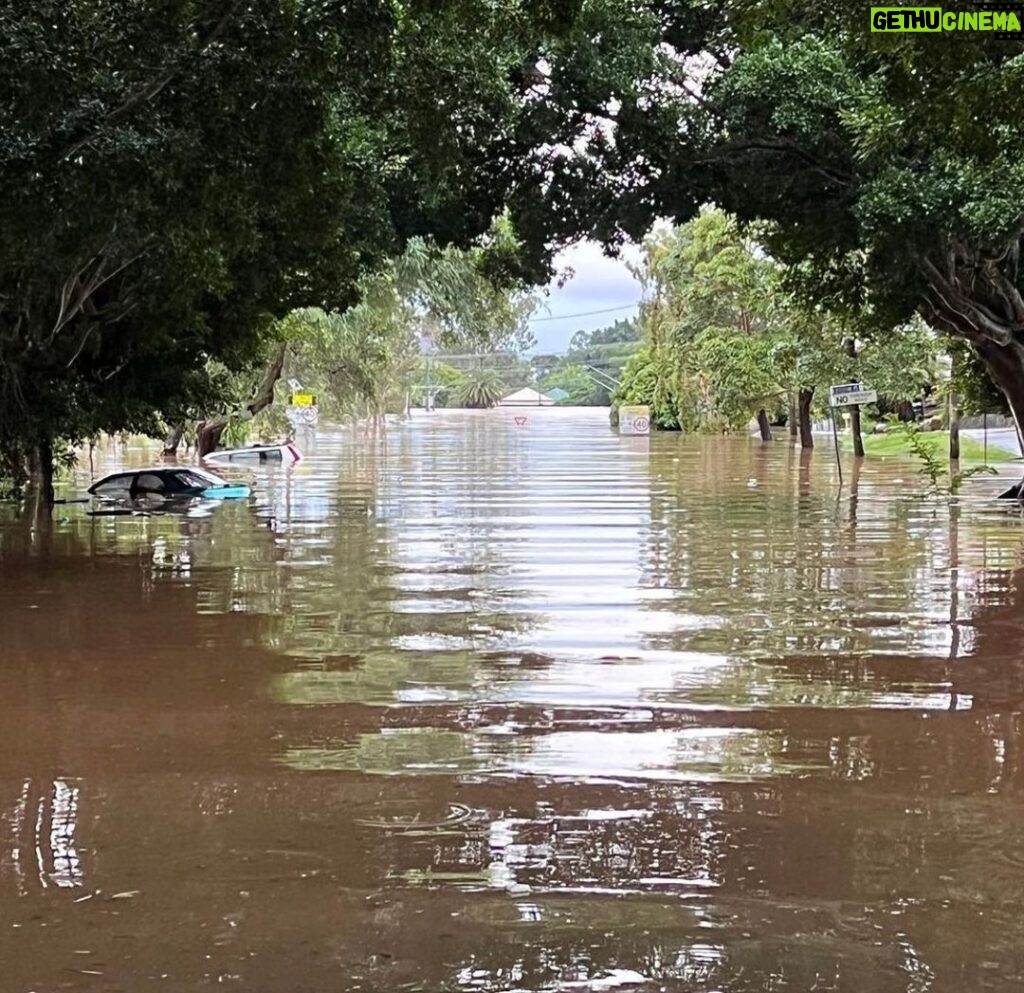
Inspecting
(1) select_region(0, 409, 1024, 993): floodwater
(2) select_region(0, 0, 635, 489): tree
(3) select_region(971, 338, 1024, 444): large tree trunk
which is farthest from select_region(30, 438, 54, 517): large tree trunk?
(3) select_region(971, 338, 1024, 444): large tree trunk

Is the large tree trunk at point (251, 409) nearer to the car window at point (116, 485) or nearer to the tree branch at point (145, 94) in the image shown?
the car window at point (116, 485)

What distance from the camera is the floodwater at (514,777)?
13.8 ft

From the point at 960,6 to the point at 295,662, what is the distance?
6.61 metres

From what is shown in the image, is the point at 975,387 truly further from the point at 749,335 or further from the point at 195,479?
the point at 749,335

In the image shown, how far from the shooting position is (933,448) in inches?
1535

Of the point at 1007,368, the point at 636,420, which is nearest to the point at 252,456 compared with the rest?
the point at 1007,368

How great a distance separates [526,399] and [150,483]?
132381 millimetres

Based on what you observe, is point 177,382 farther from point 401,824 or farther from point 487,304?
point 401,824

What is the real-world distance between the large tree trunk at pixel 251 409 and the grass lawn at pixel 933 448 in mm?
21932

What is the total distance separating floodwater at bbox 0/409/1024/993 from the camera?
4215 millimetres

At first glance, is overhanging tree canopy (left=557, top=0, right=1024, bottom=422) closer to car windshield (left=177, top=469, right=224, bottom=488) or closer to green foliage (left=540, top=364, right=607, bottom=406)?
car windshield (left=177, top=469, right=224, bottom=488)

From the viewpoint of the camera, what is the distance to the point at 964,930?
436 cm

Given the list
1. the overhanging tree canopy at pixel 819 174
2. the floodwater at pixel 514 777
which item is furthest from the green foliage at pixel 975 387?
the floodwater at pixel 514 777

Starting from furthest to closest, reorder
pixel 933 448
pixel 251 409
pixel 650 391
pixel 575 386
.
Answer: pixel 575 386 < pixel 650 391 < pixel 251 409 < pixel 933 448
